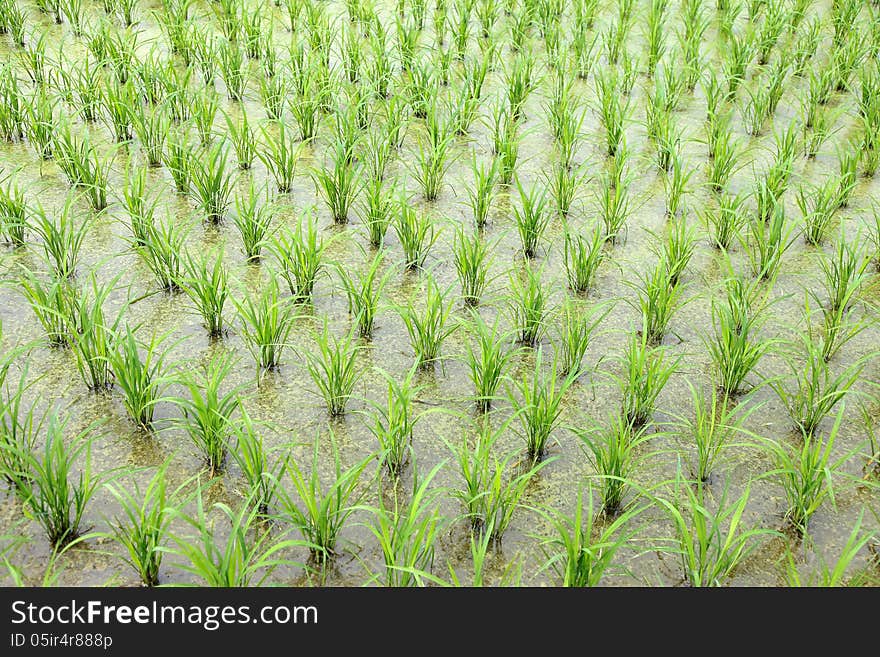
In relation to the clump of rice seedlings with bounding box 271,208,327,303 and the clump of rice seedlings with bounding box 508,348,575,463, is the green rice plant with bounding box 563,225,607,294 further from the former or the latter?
the clump of rice seedlings with bounding box 271,208,327,303

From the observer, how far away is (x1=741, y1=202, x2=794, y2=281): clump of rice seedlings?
10.1ft

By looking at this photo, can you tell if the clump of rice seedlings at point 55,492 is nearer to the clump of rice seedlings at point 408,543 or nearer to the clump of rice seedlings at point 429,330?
the clump of rice seedlings at point 408,543

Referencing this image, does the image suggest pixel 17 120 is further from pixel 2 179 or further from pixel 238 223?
pixel 238 223

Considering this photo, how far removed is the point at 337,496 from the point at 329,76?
2.50 metres

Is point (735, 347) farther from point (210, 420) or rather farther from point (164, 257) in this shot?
point (164, 257)

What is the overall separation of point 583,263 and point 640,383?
640mm

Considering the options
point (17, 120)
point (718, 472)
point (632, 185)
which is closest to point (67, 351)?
point (17, 120)

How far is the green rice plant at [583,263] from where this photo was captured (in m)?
2.95

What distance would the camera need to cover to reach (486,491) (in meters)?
2.18

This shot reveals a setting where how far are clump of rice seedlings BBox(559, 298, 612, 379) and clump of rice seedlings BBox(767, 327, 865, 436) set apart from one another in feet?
1.76

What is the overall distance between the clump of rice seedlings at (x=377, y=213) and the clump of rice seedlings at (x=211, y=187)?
53cm

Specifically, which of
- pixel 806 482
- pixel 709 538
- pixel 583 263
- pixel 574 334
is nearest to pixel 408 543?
pixel 709 538

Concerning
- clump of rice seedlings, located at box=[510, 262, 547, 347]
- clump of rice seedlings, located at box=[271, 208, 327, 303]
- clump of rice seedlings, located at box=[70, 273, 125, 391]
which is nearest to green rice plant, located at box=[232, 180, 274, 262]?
clump of rice seedlings, located at box=[271, 208, 327, 303]

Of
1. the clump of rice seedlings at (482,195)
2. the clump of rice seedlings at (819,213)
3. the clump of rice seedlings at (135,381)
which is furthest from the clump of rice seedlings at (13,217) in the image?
the clump of rice seedlings at (819,213)
